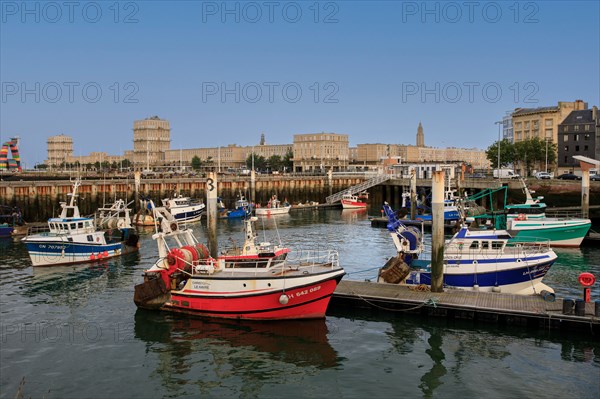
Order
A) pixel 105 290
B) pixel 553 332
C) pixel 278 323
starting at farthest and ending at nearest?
pixel 105 290, pixel 278 323, pixel 553 332

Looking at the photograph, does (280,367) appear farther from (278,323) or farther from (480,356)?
(480,356)

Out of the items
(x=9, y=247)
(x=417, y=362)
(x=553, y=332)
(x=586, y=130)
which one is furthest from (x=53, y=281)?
(x=586, y=130)

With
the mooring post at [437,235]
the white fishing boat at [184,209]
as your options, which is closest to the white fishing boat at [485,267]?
the mooring post at [437,235]

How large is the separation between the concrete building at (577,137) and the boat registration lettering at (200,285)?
9772cm

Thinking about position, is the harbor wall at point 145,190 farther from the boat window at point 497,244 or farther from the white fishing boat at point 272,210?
the boat window at point 497,244

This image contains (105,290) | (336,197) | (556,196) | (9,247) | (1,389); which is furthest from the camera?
(336,197)

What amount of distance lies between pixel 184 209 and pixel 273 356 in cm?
5524

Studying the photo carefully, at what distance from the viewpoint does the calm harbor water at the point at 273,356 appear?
20.0 meters

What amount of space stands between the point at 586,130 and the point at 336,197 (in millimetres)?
48941

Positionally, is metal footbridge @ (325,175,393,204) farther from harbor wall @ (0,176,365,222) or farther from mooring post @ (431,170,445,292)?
mooring post @ (431,170,445,292)

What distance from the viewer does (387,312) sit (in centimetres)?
2811

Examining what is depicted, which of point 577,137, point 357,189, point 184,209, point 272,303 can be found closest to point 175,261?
point 272,303

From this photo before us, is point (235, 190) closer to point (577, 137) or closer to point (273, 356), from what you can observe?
point (577, 137)

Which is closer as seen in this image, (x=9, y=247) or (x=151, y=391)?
(x=151, y=391)
